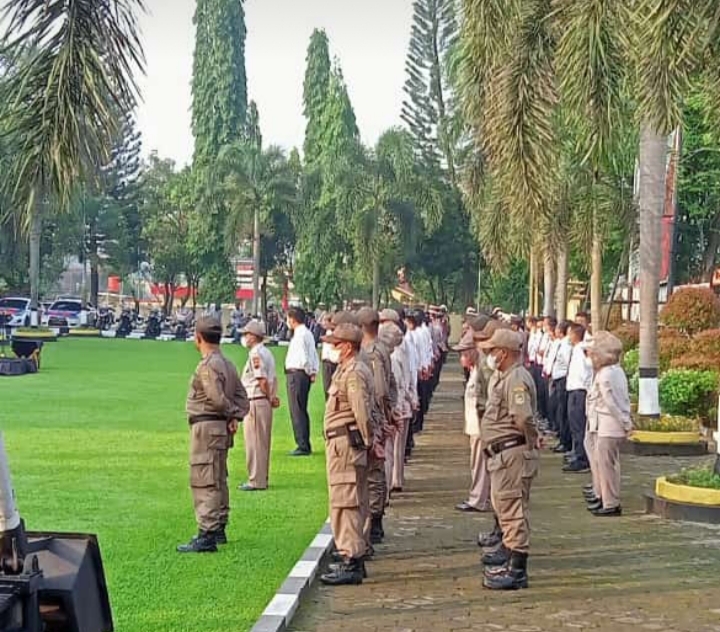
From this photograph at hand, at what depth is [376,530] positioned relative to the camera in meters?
9.59

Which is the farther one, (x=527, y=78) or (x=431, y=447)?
(x=431, y=447)

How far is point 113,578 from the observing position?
7.96 meters

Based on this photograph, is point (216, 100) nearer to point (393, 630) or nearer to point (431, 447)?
point (431, 447)

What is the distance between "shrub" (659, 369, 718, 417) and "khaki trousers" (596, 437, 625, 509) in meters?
6.50

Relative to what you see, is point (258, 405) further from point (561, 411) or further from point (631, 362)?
point (631, 362)

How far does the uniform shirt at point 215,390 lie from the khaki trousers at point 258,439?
245 centimetres

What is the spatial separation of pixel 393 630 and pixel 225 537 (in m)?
2.50

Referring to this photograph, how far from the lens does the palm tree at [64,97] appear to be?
475 centimetres

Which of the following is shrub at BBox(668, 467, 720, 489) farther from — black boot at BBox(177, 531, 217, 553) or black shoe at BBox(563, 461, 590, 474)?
black boot at BBox(177, 531, 217, 553)

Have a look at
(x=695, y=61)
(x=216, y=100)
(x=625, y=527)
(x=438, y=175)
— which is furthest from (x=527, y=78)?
(x=216, y=100)

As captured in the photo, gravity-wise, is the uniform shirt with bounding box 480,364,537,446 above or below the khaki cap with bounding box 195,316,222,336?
below

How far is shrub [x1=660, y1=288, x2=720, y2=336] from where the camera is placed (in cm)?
2134

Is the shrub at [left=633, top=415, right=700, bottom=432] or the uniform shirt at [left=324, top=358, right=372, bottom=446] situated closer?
the uniform shirt at [left=324, top=358, right=372, bottom=446]

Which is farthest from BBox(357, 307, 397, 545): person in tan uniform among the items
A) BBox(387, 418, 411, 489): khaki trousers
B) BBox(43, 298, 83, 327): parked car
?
BBox(43, 298, 83, 327): parked car
